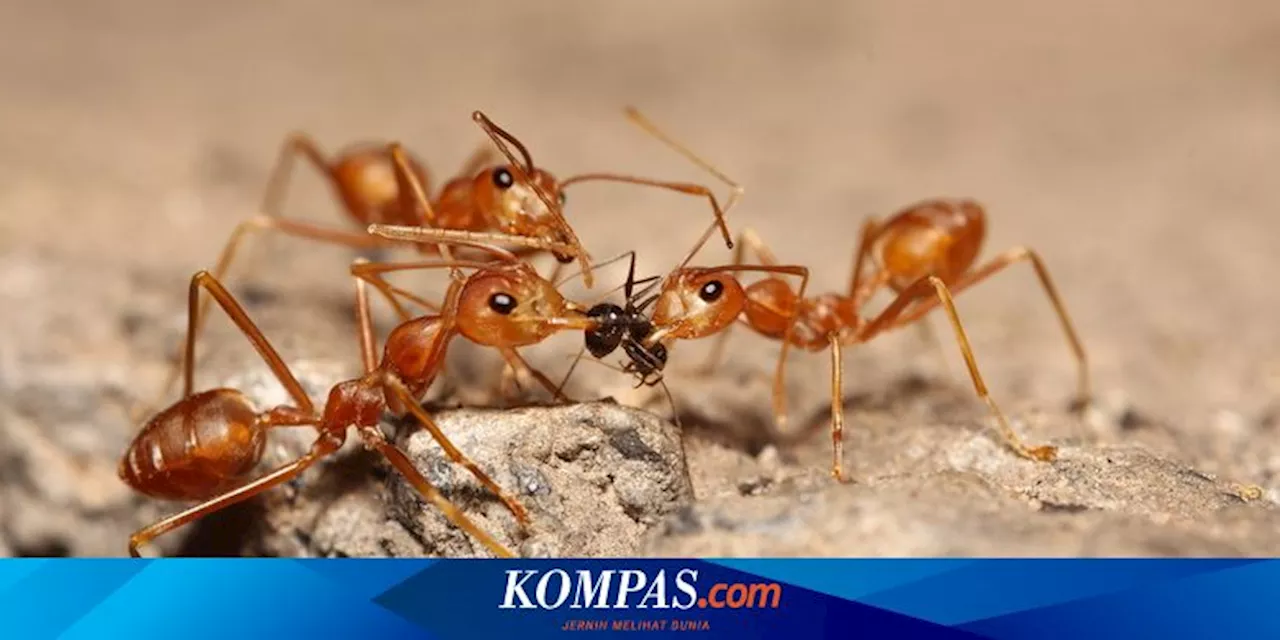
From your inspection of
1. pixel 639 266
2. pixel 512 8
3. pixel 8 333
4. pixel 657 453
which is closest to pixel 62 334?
pixel 8 333

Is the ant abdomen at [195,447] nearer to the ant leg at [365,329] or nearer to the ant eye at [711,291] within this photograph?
the ant leg at [365,329]

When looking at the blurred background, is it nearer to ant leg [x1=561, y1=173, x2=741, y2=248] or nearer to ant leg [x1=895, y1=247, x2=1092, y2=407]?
ant leg [x1=895, y1=247, x2=1092, y2=407]

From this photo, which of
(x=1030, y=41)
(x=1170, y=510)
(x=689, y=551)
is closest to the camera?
(x=689, y=551)

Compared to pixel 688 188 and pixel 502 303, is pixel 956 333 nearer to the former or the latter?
pixel 688 188

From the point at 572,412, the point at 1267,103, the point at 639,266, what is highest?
the point at 1267,103

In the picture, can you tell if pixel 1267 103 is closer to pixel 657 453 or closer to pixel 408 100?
pixel 408 100

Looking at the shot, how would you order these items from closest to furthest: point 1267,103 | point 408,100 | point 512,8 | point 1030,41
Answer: point 1267,103 → point 408,100 → point 1030,41 → point 512,8

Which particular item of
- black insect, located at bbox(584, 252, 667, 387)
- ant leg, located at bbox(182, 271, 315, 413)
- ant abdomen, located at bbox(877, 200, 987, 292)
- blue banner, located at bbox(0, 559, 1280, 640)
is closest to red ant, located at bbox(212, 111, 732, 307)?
black insect, located at bbox(584, 252, 667, 387)
